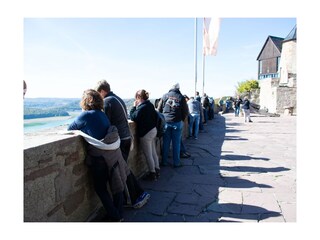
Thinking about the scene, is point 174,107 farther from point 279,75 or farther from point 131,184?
point 279,75

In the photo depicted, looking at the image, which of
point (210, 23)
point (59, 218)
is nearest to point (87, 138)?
point (59, 218)

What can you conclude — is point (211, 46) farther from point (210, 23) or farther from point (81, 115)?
point (81, 115)

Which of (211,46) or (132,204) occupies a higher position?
(211,46)

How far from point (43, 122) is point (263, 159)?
5.01 metres

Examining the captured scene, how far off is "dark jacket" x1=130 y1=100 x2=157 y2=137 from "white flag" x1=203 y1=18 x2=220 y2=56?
445 inches

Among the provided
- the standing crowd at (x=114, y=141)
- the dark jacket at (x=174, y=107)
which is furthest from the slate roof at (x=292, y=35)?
the standing crowd at (x=114, y=141)

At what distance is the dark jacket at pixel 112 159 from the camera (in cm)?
286

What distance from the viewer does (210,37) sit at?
15.2 meters

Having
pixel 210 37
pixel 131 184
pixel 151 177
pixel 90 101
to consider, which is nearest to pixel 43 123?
pixel 90 101

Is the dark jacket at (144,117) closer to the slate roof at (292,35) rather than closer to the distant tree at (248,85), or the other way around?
the slate roof at (292,35)

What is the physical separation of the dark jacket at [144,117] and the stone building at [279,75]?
73.8 feet

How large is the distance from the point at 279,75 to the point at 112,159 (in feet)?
146

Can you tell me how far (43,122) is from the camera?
295 centimetres
